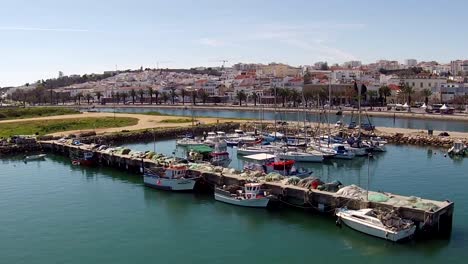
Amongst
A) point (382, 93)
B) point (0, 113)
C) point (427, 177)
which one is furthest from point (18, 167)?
point (382, 93)

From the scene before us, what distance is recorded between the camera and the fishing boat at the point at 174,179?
3903 cm

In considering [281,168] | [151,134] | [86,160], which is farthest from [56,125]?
[281,168]

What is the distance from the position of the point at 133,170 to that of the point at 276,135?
22068mm

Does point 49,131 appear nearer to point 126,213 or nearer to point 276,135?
point 276,135

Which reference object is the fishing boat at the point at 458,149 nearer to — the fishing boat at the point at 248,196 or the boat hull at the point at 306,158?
the boat hull at the point at 306,158

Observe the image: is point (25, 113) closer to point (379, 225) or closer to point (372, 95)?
point (372, 95)

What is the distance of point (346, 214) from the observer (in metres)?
29.2

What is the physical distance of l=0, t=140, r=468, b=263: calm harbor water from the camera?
85.3 ft

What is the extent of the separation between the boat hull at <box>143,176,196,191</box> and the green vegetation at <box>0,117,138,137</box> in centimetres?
3888

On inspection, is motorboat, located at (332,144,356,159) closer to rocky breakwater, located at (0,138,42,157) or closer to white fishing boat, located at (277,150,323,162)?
white fishing boat, located at (277,150,323,162)

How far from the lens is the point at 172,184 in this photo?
39406mm

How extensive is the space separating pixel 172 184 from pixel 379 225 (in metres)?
17.8

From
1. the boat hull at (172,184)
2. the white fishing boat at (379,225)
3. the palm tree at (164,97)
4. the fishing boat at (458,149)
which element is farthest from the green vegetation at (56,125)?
the palm tree at (164,97)

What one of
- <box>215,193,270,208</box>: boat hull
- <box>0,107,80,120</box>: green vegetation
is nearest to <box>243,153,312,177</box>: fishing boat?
<box>215,193,270,208</box>: boat hull
